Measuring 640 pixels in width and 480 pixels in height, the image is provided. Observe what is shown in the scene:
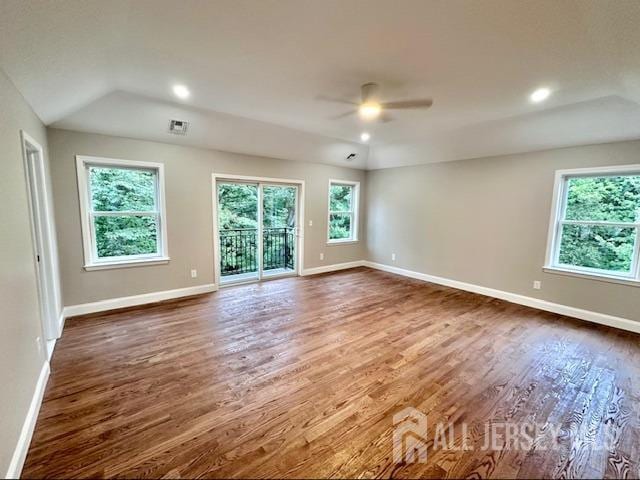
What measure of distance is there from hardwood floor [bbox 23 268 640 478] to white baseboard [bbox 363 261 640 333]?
19 cm

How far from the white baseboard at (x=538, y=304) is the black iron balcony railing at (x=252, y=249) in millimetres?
2604

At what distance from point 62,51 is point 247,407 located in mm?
2828

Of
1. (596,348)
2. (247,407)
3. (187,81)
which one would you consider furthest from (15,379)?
(596,348)

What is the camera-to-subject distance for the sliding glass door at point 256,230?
512 cm

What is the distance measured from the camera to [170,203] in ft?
13.9

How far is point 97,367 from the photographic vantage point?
100 inches

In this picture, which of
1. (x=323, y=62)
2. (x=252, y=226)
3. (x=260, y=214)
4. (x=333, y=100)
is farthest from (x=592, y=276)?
(x=252, y=226)

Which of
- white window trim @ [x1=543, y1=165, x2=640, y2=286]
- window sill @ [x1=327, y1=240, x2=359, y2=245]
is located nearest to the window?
window sill @ [x1=327, y1=240, x2=359, y2=245]

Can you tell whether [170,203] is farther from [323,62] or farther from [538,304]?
[538,304]

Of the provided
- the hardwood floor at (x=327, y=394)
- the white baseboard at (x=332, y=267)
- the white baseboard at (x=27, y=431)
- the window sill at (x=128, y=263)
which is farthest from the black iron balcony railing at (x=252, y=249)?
the white baseboard at (x=27, y=431)

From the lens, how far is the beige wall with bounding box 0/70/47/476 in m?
1.54

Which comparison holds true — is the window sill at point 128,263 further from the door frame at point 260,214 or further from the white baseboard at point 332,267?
the white baseboard at point 332,267

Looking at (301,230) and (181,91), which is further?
(301,230)

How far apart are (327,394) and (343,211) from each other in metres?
4.79
